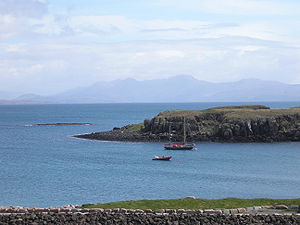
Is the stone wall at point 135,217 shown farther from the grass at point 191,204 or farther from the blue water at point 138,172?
the blue water at point 138,172

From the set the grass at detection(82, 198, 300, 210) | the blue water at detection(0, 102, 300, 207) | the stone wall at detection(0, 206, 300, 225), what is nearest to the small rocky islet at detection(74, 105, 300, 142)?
the blue water at detection(0, 102, 300, 207)

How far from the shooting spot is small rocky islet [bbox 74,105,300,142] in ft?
354

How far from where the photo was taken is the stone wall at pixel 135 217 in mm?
26438

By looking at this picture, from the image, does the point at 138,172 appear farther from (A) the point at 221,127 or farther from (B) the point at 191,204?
(A) the point at 221,127

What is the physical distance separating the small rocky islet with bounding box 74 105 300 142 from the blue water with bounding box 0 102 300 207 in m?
6.56

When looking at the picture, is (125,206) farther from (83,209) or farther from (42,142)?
(42,142)

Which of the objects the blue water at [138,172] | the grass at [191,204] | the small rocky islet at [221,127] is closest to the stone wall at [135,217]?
the grass at [191,204]

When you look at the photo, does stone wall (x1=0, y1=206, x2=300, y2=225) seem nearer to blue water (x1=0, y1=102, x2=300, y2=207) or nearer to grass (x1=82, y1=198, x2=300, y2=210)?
grass (x1=82, y1=198, x2=300, y2=210)

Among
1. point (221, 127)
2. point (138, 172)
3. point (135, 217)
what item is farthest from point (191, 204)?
point (221, 127)

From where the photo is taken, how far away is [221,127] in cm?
10988

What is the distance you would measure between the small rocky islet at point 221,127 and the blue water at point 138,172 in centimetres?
656

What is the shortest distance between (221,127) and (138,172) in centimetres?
4693

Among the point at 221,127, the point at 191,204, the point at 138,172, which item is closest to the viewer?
the point at 191,204

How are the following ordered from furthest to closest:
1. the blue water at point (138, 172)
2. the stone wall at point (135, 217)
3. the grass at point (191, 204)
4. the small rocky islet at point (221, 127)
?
the small rocky islet at point (221, 127) → the blue water at point (138, 172) → the grass at point (191, 204) → the stone wall at point (135, 217)
